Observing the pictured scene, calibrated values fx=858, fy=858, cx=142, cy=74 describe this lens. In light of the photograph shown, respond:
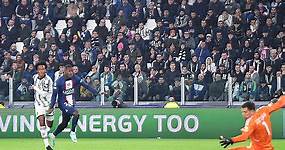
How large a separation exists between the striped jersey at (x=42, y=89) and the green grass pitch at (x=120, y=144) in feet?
3.86

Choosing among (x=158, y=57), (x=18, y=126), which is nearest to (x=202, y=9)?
(x=158, y=57)

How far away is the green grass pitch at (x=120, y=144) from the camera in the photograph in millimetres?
20394

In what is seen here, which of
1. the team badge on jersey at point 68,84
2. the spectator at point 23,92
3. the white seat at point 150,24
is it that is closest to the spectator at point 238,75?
the white seat at point 150,24

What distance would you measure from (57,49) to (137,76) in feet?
12.3

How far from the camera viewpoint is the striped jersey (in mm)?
19641

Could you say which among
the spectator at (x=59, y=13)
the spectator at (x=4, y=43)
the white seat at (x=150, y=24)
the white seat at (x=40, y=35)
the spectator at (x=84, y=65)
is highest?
the spectator at (x=59, y=13)

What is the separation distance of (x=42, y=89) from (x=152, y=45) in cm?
762

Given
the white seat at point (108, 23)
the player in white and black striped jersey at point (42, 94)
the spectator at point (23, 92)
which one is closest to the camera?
the player in white and black striped jersey at point (42, 94)

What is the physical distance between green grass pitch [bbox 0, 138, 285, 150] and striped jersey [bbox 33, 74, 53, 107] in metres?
1.18

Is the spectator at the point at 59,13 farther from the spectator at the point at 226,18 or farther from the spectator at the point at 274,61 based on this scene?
the spectator at the point at 274,61

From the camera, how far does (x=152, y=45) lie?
26.8 meters

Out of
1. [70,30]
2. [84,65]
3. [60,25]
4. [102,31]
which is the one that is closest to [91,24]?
[60,25]

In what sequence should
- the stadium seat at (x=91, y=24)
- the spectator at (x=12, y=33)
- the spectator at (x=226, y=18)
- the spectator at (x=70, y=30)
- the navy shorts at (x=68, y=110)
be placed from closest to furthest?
1. the navy shorts at (x=68, y=110)
2. the spectator at (x=226, y=18)
3. the spectator at (x=70, y=30)
4. the spectator at (x=12, y=33)
5. the stadium seat at (x=91, y=24)

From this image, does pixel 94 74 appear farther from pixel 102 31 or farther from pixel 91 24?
pixel 91 24
